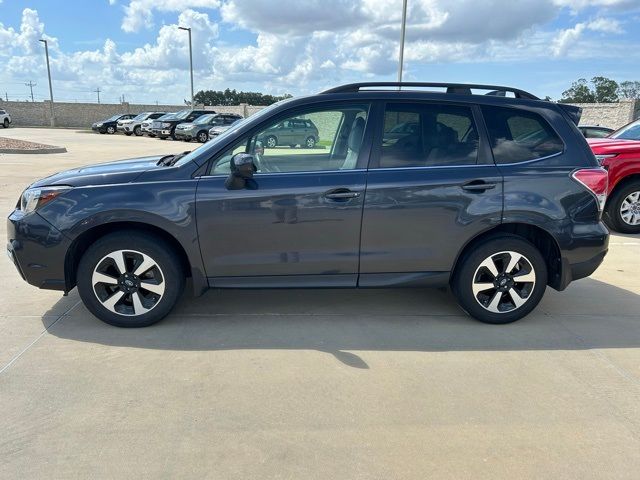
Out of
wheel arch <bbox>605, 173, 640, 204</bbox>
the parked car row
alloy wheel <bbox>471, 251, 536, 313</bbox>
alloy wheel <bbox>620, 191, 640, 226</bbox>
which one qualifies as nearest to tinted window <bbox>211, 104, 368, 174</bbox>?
alloy wheel <bbox>471, 251, 536, 313</bbox>

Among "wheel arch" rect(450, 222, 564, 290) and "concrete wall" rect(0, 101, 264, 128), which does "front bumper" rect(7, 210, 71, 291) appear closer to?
"wheel arch" rect(450, 222, 564, 290)

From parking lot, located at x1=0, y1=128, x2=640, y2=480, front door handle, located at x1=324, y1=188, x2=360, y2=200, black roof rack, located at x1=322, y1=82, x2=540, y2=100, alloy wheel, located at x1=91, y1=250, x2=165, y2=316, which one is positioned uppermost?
black roof rack, located at x1=322, y1=82, x2=540, y2=100

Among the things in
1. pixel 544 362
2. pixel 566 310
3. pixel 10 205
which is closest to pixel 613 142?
pixel 566 310

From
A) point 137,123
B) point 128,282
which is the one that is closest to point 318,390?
point 128,282

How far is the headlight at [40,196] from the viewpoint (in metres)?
3.89

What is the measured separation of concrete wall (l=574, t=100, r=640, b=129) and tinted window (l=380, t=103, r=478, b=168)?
2649cm

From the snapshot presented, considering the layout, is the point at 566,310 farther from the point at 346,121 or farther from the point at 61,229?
the point at 61,229

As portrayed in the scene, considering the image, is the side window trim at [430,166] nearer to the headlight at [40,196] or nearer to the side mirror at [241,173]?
the side mirror at [241,173]

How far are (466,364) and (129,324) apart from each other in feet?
8.46

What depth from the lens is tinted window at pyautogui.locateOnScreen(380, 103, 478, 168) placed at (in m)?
4.05

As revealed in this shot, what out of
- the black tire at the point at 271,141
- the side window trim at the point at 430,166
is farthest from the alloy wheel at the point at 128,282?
the side window trim at the point at 430,166

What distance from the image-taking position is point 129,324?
159 inches

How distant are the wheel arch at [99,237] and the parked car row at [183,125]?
22.3 m

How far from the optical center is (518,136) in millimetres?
4172
